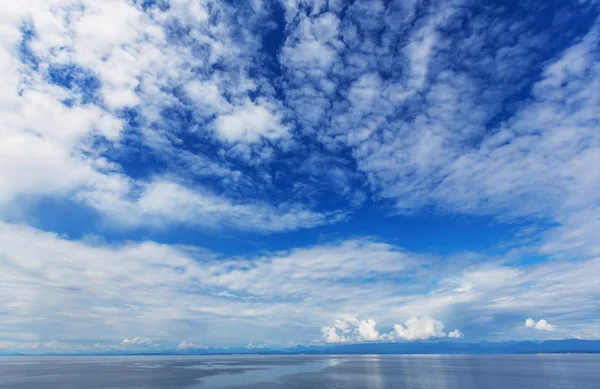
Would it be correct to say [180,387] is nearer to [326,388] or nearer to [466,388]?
[326,388]

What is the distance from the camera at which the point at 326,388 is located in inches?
3521

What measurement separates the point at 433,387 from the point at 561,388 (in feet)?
121

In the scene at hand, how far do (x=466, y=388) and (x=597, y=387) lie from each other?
130ft

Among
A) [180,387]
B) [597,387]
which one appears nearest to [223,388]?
[180,387]

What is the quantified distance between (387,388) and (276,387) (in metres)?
31.3

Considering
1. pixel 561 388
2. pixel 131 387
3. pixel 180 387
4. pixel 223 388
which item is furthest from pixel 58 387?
pixel 561 388

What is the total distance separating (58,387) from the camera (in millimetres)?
94000

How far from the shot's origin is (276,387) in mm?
94562

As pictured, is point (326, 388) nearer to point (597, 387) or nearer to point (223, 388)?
point (223, 388)

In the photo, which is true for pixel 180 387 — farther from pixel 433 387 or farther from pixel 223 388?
pixel 433 387

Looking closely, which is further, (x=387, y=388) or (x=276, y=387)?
(x=276, y=387)

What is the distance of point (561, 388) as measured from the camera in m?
92.4

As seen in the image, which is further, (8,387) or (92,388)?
(8,387)

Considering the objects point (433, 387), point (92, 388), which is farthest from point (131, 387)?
point (433, 387)
